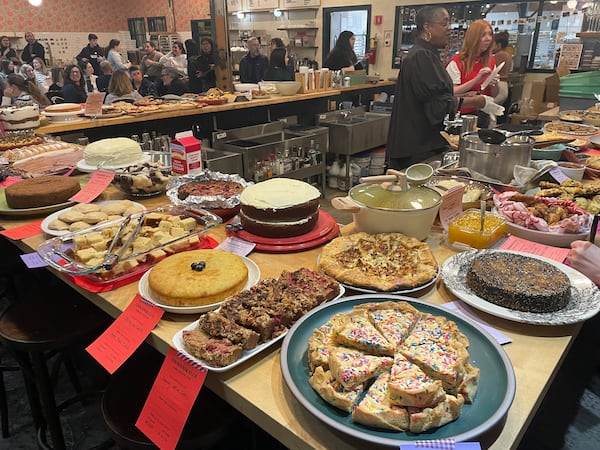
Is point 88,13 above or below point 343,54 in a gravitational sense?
above

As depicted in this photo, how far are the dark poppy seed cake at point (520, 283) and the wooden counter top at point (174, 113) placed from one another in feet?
11.3

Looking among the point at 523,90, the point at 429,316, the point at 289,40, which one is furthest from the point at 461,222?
the point at 289,40

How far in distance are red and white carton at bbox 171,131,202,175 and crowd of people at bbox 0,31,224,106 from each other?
2171 mm

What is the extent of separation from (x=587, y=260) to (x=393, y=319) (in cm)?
71

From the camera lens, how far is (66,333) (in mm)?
1777

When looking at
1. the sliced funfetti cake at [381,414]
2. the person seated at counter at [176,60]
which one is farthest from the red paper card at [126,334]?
the person seated at counter at [176,60]

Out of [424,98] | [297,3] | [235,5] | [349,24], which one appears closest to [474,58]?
[424,98]

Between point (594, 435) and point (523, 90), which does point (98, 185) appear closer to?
point (594, 435)

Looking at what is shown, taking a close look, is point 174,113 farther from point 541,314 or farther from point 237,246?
point 541,314

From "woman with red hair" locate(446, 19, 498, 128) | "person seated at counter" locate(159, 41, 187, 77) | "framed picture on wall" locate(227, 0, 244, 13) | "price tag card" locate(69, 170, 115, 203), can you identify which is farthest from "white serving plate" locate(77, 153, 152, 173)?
"framed picture on wall" locate(227, 0, 244, 13)

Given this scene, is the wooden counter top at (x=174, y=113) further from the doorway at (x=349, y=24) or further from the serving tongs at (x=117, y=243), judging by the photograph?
the doorway at (x=349, y=24)

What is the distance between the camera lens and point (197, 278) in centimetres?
129

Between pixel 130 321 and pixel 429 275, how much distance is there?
86cm

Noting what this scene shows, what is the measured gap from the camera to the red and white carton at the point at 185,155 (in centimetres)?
216
